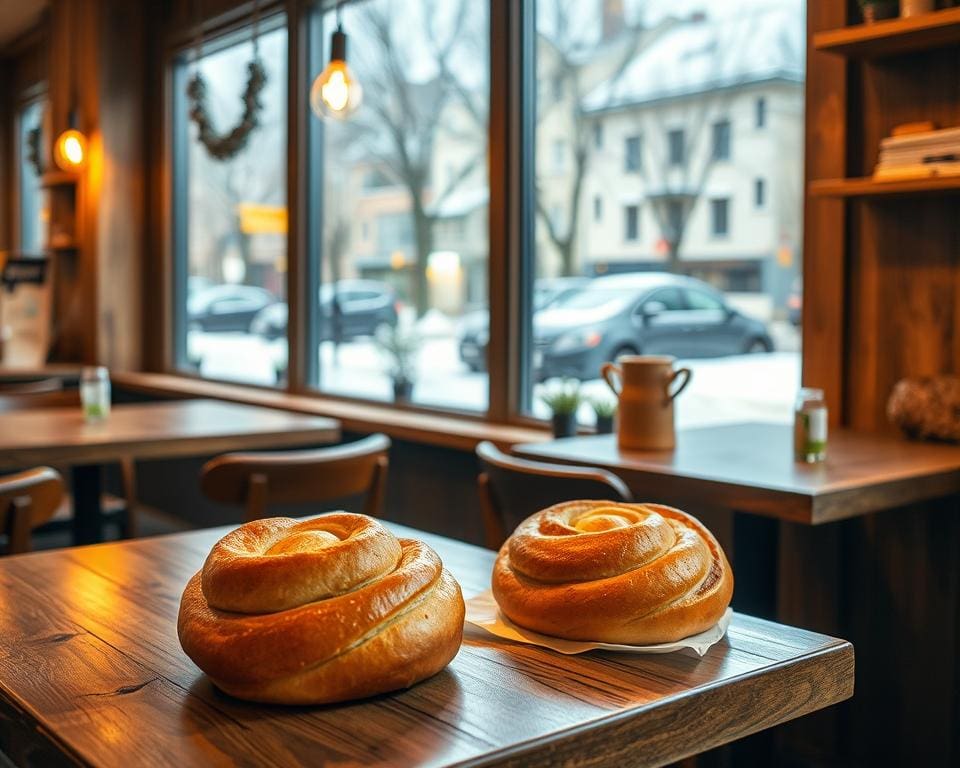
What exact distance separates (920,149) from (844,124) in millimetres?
320

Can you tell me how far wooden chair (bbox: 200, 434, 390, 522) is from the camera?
2.58 m

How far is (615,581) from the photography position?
3.20 ft

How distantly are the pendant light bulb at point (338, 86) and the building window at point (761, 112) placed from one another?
1.11 m

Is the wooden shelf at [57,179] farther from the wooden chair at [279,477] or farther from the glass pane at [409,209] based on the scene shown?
the wooden chair at [279,477]

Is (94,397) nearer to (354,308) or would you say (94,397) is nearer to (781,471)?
(354,308)

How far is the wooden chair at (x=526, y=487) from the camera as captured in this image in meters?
1.96

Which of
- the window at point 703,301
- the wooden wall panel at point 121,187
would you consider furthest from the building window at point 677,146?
the wooden wall panel at point 121,187

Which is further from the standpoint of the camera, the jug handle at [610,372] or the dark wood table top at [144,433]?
the dark wood table top at [144,433]

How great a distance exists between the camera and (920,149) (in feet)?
7.57

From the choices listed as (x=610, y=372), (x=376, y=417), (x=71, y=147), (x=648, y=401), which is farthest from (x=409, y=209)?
(x=71, y=147)

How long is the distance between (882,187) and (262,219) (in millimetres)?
3332

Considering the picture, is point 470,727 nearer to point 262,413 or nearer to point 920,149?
point 920,149

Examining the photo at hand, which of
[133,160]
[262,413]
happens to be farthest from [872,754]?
[133,160]

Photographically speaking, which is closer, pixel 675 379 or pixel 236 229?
pixel 675 379
